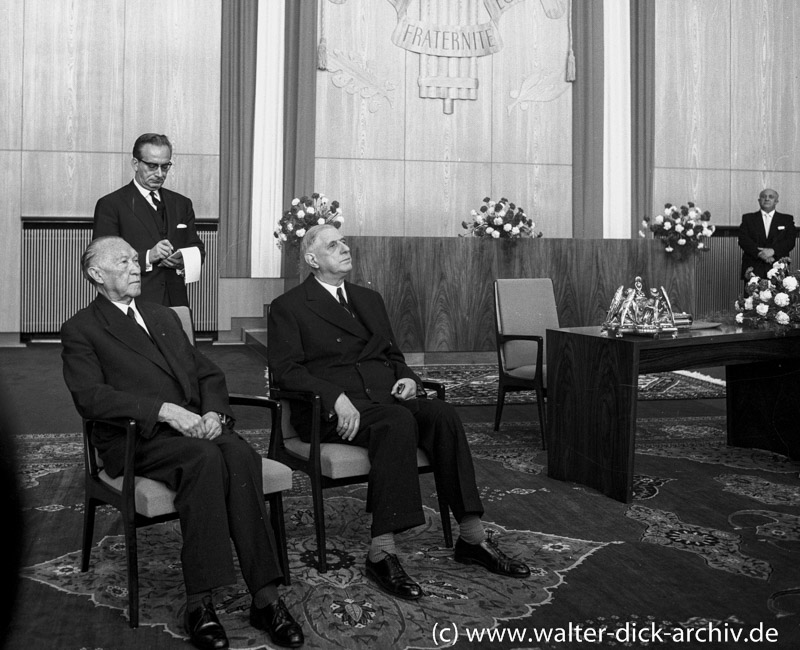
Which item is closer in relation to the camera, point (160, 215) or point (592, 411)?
point (592, 411)

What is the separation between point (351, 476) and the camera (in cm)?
312

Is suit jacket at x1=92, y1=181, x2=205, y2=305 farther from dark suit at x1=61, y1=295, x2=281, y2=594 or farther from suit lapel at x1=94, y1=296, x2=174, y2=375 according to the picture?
suit lapel at x1=94, y1=296, x2=174, y2=375

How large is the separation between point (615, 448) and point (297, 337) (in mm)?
1547

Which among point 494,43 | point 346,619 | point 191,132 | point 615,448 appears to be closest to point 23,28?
point 191,132

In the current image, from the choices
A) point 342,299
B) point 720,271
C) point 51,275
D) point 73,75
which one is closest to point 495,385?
point 342,299

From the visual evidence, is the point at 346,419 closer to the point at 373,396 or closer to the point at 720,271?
the point at 373,396

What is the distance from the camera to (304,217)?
26.5ft

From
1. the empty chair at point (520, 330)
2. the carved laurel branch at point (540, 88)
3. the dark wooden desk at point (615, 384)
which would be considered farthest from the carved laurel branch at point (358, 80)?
the dark wooden desk at point (615, 384)

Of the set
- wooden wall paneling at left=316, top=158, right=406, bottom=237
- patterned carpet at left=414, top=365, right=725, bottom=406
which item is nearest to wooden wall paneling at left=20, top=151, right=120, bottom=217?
wooden wall paneling at left=316, top=158, right=406, bottom=237

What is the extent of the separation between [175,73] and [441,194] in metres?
3.21

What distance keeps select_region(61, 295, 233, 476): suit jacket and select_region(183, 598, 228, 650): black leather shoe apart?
539 millimetres

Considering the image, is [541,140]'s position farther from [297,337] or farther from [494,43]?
[297,337]

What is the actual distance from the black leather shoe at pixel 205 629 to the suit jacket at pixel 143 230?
89.1 inches

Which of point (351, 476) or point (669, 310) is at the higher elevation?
point (669, 310)
